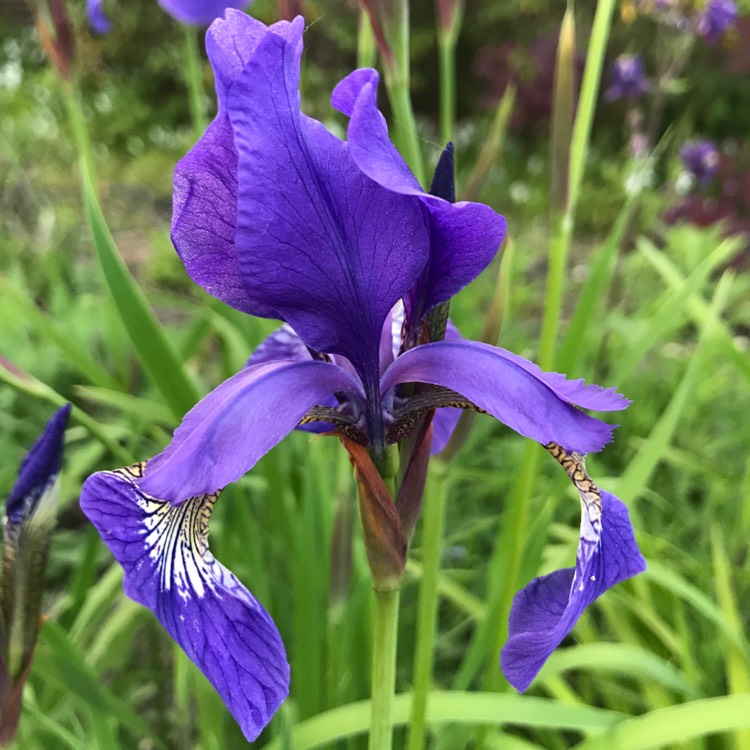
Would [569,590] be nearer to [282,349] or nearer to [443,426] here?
[443,426]

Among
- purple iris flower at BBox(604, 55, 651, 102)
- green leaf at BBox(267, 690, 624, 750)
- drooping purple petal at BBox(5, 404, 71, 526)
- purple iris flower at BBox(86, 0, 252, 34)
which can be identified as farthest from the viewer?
purple iris flower at BBox(604, 55, 651, 102)

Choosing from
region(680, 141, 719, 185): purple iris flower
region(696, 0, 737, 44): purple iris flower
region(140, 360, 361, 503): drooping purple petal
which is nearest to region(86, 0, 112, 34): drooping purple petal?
region(140, 360, 361, 503): drooping purple petal

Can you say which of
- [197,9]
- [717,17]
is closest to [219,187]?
[197,9]

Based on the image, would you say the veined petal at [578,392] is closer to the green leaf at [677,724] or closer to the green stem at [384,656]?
the green stem at [384,656]

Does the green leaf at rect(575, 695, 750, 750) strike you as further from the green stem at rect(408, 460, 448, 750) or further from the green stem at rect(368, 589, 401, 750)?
the green stem at rect(368, 589, 401, 750)

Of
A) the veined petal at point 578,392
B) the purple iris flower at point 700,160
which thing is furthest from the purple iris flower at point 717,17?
the veined petal at point 578,392

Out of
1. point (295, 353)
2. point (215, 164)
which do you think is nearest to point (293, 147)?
point (215, 164)

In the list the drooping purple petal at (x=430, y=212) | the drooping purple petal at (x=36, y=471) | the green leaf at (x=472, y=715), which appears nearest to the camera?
the drooping purple petal at (x=430, y=212)
